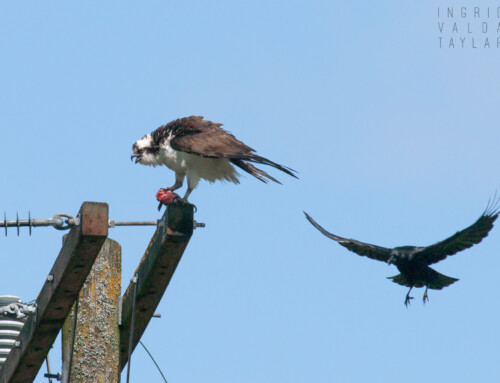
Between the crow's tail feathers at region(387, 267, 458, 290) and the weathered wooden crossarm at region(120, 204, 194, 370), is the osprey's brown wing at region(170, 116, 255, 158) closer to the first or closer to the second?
the weathered wooden crossarm at region(120, 204, 194, 370)

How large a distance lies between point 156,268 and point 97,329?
687 millimetres

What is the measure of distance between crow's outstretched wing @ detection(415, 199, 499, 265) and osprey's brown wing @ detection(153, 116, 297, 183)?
2194 millimetres

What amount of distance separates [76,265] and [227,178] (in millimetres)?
3817

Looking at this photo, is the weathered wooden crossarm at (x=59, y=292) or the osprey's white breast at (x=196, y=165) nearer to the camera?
the weathered wooden crossarm at (x=59, y=292)

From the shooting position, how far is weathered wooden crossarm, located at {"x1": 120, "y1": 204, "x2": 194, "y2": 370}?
5480 mm

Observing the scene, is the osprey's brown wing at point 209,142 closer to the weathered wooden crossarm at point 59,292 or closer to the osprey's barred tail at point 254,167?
the osprey's barred tail at point 254,167

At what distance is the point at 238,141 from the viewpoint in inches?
343

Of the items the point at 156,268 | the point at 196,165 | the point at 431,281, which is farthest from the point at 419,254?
the point at 156,268

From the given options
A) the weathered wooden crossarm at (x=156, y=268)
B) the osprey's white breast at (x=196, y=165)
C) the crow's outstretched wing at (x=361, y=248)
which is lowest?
the crow's outstretched wing at (x=361, y=248)

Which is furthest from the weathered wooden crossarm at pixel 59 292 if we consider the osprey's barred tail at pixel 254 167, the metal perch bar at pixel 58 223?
the osprey's barred tail at pixel 254 167

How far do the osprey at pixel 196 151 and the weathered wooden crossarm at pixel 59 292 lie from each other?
2.82 m

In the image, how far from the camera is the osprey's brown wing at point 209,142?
324 inches

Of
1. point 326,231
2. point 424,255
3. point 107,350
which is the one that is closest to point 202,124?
point 326,231

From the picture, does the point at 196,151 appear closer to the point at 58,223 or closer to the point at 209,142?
the point at 209,142
